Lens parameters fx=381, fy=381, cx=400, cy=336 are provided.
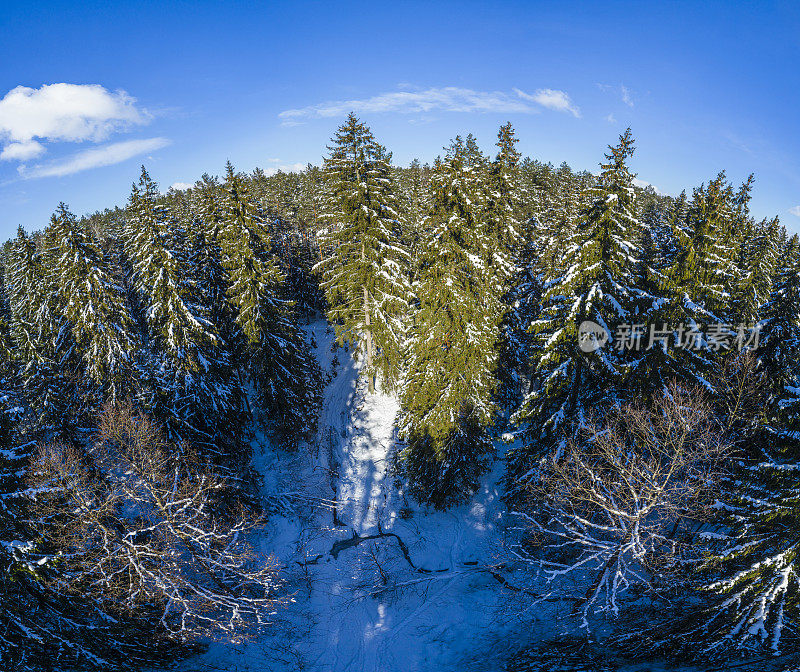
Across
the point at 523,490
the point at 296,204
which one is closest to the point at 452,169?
the point at 523,490

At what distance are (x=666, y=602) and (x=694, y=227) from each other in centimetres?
1491

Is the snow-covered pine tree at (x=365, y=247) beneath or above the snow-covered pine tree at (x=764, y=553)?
above

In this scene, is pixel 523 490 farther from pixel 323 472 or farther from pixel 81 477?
pixel 81 477

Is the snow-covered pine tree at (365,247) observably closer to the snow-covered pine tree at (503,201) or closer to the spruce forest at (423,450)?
the spruce forest at (423,450)

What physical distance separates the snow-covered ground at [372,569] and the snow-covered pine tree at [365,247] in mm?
6320

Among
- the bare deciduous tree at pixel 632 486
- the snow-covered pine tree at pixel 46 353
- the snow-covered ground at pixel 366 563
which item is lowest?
the snow-covered ground at pixel 366 563

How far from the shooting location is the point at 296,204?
157 ft

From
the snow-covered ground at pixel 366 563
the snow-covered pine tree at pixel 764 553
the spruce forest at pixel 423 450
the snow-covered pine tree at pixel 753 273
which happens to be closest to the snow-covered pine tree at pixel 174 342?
the spruce forest at pixel 423 450

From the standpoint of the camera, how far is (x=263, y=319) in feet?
69.1

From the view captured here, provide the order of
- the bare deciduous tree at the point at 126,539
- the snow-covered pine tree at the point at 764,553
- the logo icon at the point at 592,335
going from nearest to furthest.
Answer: the snow-covered pine tree at the point at 764,553, the bare deciduous tree at the point at 126,539, the logo icon at the point at 592,335

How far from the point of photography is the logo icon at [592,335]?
14.5 m

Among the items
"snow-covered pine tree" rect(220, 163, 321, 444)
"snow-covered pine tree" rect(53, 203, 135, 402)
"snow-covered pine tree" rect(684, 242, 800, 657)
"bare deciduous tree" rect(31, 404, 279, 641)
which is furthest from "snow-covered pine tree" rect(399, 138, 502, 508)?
"snow-covered pine tree" rect(53, 203, 135, 402)

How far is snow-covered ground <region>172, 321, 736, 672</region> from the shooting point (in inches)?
619

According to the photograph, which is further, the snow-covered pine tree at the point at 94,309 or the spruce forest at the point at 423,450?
the snow-covered pine tree at the point at 94,309
